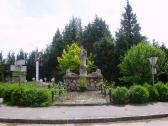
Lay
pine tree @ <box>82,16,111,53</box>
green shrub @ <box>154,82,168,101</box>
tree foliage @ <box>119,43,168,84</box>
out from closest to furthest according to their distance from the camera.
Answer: green shrub @ <box>154,82,168,101</box> < tree foliage @ <box>119,43,168,84</box> < pine tree @ <box>82,16,111,53</box>

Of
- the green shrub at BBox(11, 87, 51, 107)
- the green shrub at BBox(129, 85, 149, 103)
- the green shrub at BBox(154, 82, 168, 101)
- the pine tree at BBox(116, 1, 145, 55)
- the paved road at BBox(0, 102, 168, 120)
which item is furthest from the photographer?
the pine tree at BBox(116, 1, 145, 55)

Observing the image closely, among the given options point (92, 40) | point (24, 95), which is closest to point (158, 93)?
point (24, 95)

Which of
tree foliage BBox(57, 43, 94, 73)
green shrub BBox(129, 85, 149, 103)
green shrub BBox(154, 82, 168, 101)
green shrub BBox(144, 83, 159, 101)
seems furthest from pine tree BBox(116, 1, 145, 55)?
green shrub BBox(129, 85, 149, 103)

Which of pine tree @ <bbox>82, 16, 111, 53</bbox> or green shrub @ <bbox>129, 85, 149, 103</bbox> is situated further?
pine tree @ <bbox>82, 16, 111, 53</bbox>

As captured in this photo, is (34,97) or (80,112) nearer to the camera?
(80,112)

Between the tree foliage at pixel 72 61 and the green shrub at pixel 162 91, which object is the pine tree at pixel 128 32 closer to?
the tree foliage at pixel 72 61

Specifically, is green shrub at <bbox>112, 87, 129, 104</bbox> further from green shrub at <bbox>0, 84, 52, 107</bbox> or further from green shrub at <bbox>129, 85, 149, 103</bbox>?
green shrub at <bbox>0, 84, 52, 107</bbox>

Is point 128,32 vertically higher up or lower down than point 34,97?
higher up

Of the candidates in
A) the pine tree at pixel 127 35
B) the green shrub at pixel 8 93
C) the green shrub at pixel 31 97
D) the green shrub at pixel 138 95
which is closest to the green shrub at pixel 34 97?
the green shrub at pixel 31 97

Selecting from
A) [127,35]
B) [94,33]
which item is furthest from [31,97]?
[94,33]

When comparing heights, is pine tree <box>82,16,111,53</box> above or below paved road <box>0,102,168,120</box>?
above

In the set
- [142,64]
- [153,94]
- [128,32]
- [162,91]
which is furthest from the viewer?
[128,32]

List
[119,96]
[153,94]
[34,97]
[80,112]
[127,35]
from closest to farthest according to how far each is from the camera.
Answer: [80,112], [34,97], [119,96], [153,94], [127,35]

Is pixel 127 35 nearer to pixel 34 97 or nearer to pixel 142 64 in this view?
pixel 142 64
